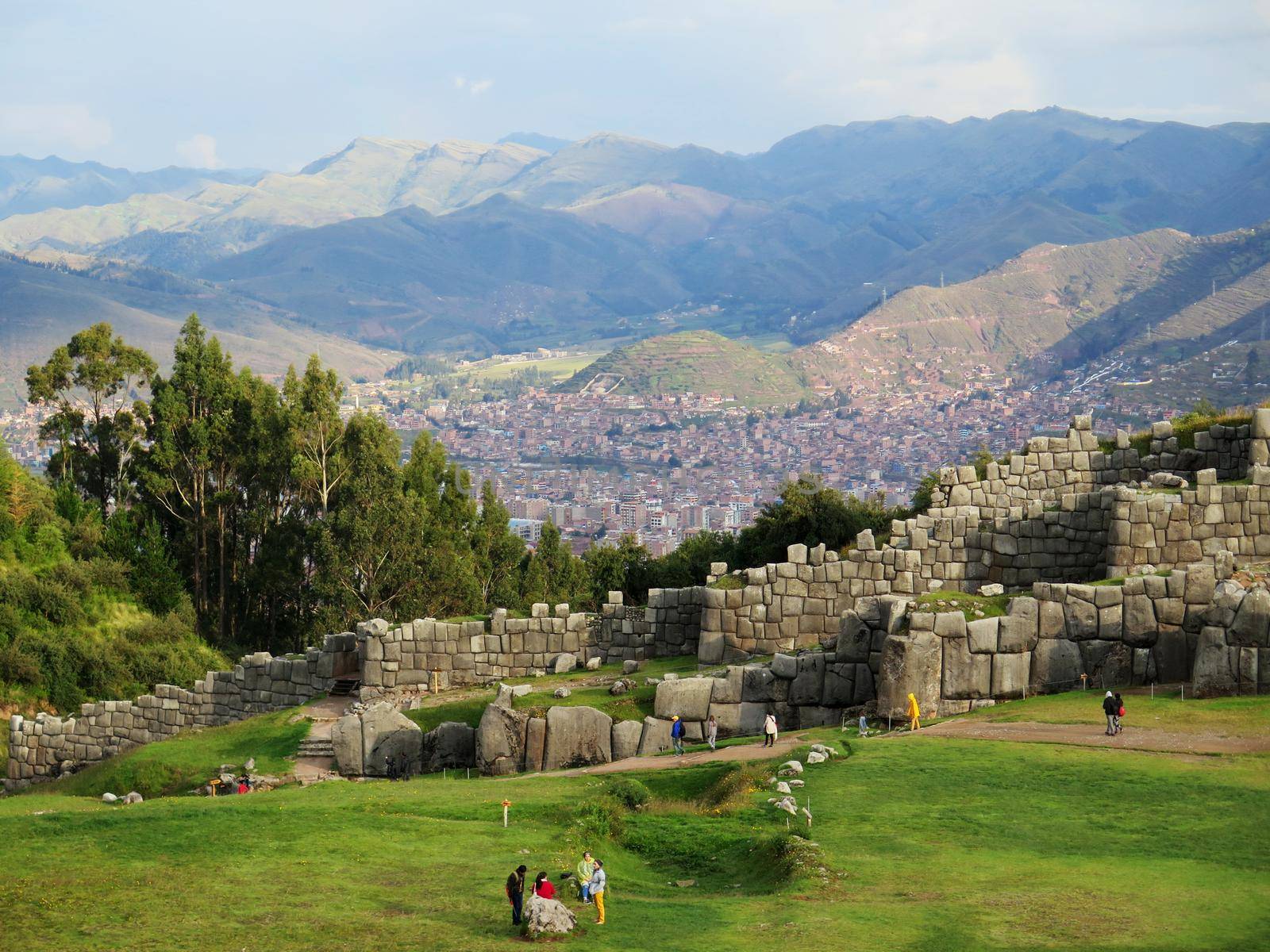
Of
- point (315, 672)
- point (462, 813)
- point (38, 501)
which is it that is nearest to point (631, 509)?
point (38, 501)

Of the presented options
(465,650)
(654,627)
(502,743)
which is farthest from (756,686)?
(465,650)

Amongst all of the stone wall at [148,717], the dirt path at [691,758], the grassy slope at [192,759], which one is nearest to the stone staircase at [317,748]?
the grassy slope at [192,759]

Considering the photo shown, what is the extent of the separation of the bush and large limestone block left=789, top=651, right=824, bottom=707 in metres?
5.72

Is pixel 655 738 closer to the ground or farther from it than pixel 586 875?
farther from it

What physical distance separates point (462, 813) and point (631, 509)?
13477cm

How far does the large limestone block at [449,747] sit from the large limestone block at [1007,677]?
31.3 feet

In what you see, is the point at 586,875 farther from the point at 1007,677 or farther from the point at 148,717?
the point at 148,717

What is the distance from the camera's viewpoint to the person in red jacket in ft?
54.0

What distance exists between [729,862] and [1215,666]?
389 inches

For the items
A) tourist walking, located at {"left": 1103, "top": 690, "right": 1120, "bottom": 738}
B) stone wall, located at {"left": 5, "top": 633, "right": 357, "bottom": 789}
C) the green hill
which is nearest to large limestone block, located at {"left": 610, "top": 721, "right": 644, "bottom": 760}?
tourist walking, located at {"left": 1103, "top": 690, "right": 1120, "bottom": 738}

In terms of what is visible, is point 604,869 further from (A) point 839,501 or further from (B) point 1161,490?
(A) point 839,501

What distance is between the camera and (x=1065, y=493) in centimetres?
3347

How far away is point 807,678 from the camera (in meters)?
27.5

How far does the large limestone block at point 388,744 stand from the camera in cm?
2817
